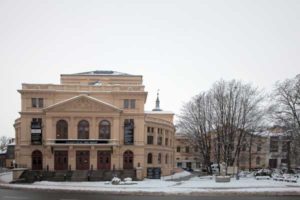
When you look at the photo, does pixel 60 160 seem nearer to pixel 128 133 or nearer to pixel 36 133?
pixel 36 133

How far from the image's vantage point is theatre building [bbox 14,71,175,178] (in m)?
49.9

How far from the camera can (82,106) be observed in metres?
50.3

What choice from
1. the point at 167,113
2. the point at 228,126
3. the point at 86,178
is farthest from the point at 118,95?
the point at 167,113

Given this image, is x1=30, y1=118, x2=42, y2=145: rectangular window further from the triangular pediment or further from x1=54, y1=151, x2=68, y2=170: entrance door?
x1=54, y1=151, x2=68, y2=170: entrance door

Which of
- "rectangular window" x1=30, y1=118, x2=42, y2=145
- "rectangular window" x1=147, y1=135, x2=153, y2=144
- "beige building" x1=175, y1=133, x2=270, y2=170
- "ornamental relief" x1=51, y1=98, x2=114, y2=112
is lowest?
"beige building" x1=175, y1=133, x2=270, y2=170

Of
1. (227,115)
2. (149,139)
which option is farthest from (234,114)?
(149,139)

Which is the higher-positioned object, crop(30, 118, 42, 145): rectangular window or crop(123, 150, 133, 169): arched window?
crop(30, 118, 42, 145): rectangular window

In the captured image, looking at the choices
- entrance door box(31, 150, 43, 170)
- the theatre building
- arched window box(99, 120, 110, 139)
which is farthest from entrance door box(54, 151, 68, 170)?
arched window box(99, 120, 110, 139)

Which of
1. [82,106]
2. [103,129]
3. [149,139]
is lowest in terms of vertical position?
[149,139]

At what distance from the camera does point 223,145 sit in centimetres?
5328

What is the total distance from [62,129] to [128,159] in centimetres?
997

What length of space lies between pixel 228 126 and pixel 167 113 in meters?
20.2

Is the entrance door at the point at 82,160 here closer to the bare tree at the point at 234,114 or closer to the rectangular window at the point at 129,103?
the rectangular window at the point at 129,103

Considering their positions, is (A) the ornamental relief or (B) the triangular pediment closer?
(B) the triangular pediment
